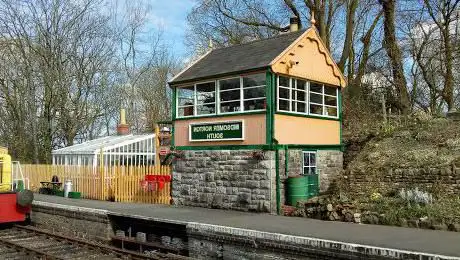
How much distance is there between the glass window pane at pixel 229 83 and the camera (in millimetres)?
14844

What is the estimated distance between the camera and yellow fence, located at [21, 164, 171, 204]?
55.8 feet

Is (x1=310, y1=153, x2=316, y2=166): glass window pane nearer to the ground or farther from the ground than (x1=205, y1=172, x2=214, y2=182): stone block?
farther from the ground

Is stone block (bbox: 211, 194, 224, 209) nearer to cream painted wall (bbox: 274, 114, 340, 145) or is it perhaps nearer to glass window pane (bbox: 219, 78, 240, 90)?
cream painted wall (bbox: 274, 114, 340, 145)

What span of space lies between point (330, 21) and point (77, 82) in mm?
16468

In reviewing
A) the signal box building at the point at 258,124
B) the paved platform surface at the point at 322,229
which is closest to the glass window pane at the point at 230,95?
the signal box building at the point at 258,124

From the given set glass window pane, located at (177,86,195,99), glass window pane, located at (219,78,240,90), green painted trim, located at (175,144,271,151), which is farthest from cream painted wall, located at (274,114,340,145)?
glass window pane, located at (177,86,195,99)

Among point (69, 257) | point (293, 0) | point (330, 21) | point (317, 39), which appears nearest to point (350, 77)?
point (330, 21)

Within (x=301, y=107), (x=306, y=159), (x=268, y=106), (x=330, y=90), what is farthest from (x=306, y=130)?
(x=330, y=90)

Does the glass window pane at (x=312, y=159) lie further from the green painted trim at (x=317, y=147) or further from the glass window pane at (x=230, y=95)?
the glass window pane at (x=230, y=95)

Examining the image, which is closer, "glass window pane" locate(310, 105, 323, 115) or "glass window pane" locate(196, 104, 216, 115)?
A: "glass window pane" locate(196, 104, 216, 115)

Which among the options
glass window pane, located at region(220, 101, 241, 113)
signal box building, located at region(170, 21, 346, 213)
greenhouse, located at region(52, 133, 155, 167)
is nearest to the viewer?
signal box building, located at region(170, 21, 346, 213)

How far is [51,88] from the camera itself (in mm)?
30891

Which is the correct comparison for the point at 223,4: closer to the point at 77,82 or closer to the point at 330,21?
the point at 330,21

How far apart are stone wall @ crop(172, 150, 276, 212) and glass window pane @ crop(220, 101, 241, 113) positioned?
1.30 m
